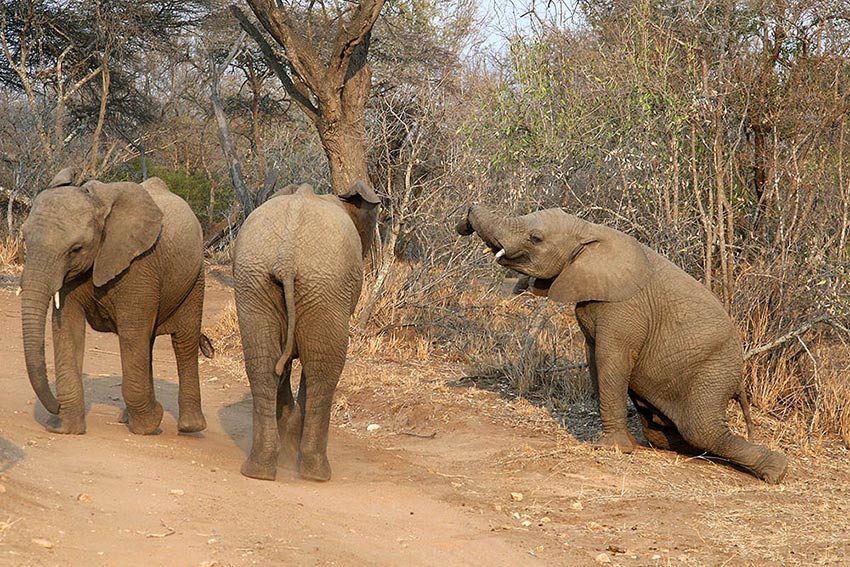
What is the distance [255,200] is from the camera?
57.9 ft

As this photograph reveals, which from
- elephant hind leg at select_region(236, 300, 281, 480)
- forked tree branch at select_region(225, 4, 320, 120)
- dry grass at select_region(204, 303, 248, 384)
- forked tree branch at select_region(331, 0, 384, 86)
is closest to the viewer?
elephant hind leg at select_region(236, 300, 281, 480)

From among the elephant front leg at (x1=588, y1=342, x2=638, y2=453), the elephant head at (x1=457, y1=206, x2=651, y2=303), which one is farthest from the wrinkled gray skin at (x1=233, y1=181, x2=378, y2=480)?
the elephant front leg at (x1=588, y1=342, x2=638, y2=453)

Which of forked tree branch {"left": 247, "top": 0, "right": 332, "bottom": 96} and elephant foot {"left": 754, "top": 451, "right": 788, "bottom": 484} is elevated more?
forked tree branch {"left": 247, "top": 0, "right": 332, "bottom": 96}

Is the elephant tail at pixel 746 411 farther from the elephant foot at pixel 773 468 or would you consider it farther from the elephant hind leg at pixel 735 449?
the elephant foot at pixel 773 468

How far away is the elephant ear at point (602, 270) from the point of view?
277 inches

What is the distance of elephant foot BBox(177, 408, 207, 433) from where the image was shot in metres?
7.53

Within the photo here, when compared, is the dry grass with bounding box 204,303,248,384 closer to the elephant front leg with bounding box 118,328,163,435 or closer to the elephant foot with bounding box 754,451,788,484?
the elephant front leg with bounding box 118,328,163,435

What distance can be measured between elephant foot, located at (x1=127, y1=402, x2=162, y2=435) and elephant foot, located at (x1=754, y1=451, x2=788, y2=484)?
3988 mm

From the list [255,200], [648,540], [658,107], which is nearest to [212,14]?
[255,200]

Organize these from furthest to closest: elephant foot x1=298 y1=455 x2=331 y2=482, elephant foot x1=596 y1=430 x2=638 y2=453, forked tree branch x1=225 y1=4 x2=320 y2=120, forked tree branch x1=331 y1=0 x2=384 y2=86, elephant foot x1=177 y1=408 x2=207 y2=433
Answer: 1. forked tree branch x1=225 y1=4 x2=320 y2=120
2. forked tree branch x1=331 y1=0 x2=384 y2=86
3. elephant foot x1=177 y1=408 x2=207 y2=433
4. elephant foot x1=596 y1=430 x2=638 y2=453
5. elephant foot x1=298 y1=455 x2=331 y2=482

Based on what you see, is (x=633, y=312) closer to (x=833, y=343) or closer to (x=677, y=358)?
(x=677, y=358)

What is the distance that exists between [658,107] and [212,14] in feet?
37.5

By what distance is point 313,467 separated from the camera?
629 centimetres

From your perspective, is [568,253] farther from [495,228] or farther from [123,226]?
[123,226]
